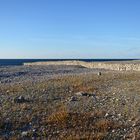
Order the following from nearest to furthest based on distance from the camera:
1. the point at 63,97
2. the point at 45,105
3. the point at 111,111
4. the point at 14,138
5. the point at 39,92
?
the point at 14,138
the point at 111,111
the point at 45,105
the point at 63,97
the point at 39,92

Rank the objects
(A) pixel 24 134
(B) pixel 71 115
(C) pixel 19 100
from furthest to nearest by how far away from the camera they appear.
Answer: (C) pixel 19 100 → (B) pixel 71 115 → (A) pixel 24 134

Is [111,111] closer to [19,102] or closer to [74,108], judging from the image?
[74,108]

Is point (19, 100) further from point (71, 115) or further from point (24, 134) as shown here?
point (24, 134)

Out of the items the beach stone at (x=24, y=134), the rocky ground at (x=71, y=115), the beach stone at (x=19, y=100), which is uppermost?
the beach stone at (x=19, y=100)

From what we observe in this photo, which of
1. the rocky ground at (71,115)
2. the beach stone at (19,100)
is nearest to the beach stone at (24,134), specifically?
the rocky ground at (71,115)

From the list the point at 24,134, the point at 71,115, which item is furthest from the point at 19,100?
the point at 24,134

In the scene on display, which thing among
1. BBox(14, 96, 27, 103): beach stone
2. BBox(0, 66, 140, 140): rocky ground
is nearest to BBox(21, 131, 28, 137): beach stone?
BBox(0, 66, 140, 140): rocky ground

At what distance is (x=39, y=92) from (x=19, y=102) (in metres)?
4.39

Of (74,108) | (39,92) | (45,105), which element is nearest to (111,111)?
(74,108)

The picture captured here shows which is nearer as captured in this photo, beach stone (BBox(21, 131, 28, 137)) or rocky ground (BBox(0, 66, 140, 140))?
beach stone (BBox(21, 131, 28, 137))

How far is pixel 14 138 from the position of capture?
52.7ft

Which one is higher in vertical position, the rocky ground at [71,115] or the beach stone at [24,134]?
the rocky ground at [71,115]

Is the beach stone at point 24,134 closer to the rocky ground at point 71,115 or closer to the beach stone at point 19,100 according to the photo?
the rocky ground at point 71,115

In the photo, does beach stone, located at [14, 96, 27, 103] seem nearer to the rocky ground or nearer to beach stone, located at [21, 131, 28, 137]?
the rocky ground
